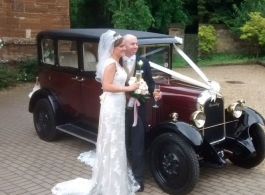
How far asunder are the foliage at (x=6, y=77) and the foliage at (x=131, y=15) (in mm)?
5395

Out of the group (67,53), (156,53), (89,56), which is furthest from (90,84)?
(156,53)

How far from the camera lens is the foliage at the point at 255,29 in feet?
60.0

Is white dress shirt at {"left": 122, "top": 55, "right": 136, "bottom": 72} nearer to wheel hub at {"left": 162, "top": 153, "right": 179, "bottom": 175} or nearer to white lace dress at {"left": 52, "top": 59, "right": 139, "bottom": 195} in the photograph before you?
white lace dress at {"left": 52, "top": 59, "right": 139, "bottom": 195}

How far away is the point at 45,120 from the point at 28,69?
7.20 m

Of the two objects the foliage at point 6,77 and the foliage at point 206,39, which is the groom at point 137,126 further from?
the foliage at point 206,39

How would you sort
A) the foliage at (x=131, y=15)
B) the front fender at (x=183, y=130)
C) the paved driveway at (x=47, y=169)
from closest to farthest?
the front fender at (x=183, y=130)
the paved driveway at (x=47, y=169)
the foliage at (x=131, y=15)

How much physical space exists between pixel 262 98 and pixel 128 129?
6.50 meters

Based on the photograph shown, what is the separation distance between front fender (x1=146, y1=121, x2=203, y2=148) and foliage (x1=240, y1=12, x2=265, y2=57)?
14495mm

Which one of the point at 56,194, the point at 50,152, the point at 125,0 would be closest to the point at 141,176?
the point at 56,194

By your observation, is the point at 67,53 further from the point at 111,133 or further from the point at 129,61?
the point at 111,133

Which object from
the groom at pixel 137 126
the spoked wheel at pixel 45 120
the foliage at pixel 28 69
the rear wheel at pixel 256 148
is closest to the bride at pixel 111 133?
the groom at pixel 137 126

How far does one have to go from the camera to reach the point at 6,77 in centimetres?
1286

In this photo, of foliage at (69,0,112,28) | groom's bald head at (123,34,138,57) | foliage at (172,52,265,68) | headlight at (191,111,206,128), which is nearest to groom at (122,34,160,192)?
groom's bald head at (123,34,138,57)

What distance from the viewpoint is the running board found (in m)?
6.02
